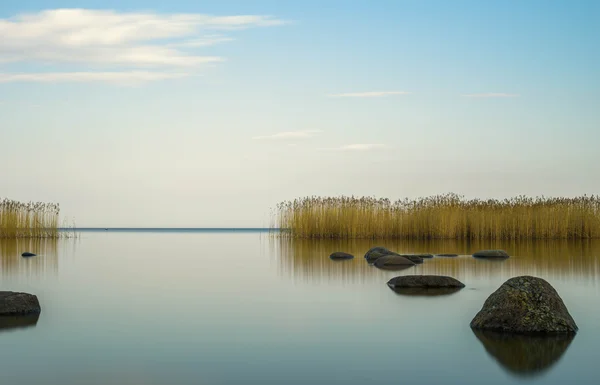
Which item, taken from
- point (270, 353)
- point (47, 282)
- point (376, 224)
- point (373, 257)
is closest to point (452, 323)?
point (270, 353)

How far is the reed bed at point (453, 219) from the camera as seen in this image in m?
27.6

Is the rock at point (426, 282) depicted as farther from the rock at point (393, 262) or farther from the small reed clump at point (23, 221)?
the small reed clump at point (23, 221)

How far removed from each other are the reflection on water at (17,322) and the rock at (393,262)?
8.13 metres

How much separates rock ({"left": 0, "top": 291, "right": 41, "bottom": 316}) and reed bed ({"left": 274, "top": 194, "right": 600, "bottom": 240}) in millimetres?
20544

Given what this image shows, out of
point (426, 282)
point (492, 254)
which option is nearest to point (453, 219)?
point (492, 254)

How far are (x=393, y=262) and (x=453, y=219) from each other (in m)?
13.8

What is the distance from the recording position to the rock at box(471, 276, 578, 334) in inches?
261

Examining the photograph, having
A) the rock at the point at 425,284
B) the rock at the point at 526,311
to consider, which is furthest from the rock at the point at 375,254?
the rock at the point at 526,311

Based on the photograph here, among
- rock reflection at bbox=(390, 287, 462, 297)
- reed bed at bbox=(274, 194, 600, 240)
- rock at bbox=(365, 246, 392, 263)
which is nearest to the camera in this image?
rock reflection at bbox=(390, 287, 462, 297)

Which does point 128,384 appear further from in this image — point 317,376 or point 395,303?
point 395,303

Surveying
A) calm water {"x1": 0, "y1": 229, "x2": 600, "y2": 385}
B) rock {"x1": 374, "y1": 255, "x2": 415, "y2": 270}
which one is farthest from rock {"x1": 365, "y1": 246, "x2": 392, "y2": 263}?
calm water {"x1": 0, "y1": 229, "x2": 600, "y2": 385}

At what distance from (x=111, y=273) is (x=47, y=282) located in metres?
1.92

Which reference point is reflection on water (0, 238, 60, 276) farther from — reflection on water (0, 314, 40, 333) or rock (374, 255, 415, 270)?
rock (374, 255, 415, 270)

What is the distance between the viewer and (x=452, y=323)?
725 cm
